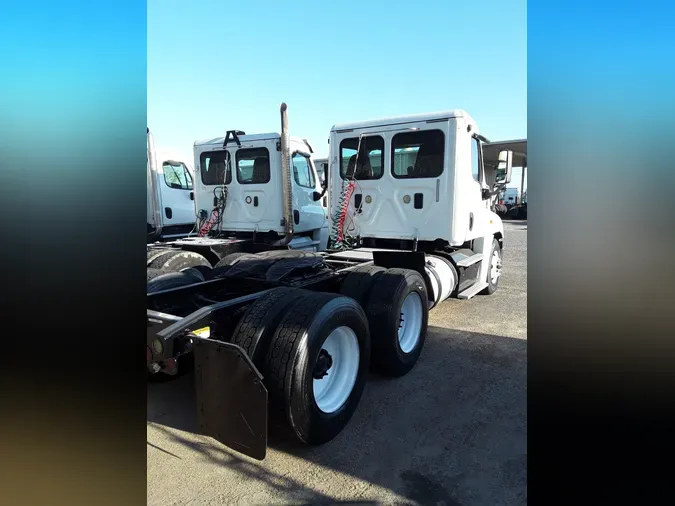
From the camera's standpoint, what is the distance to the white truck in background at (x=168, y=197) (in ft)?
33.0

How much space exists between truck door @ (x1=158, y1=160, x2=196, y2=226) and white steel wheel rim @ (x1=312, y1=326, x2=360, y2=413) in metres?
7.95

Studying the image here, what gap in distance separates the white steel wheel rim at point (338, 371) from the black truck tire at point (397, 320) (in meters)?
0.72

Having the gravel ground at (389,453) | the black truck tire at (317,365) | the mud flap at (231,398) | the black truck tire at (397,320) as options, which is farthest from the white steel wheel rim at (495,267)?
the mud flap at (231,398)

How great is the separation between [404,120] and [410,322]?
2.74 meters

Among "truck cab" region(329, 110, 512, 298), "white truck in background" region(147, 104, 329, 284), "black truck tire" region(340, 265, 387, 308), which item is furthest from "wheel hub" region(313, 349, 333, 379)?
"white truck in background" region(147, 104, 329, 284)

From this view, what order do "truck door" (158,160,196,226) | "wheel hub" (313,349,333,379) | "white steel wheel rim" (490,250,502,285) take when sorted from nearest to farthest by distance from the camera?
"wheel hub" (313,349,333,379), "white steel wheel rim" (490,250,502,285), "truck door" (158,160,196,226)

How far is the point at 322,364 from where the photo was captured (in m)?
3.57

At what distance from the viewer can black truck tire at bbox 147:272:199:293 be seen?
4750mm

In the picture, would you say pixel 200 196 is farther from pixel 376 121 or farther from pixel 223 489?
pixel 223 489

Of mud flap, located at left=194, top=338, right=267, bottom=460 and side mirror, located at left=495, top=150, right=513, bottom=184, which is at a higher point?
side mirror, located at left=495, top=150, right=513, bottom=184

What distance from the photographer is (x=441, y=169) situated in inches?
238

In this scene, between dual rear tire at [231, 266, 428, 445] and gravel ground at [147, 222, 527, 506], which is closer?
gravel ground at [147, 222, 527, 506]

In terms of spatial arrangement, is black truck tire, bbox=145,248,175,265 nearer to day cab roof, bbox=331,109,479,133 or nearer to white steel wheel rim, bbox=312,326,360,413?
day cab roof, bbox=331,109,479,133
